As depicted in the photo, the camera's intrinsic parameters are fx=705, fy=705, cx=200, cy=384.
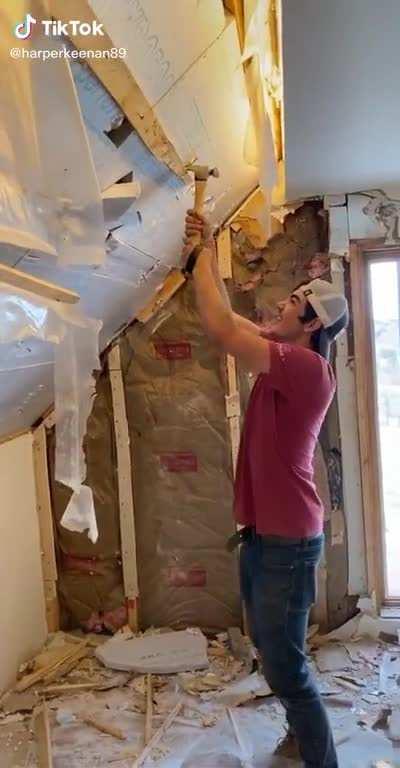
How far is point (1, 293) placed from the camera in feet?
4.47

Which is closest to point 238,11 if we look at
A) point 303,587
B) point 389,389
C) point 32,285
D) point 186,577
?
point 32,285

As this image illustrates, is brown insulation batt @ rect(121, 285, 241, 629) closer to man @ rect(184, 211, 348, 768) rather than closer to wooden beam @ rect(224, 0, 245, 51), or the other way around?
man @ rect(184, 211, 348, 768)

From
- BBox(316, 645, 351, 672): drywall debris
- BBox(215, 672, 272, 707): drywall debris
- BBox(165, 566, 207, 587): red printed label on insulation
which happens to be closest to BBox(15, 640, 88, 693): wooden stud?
BBox(165, 566, 207, 587): red printed label on insulation

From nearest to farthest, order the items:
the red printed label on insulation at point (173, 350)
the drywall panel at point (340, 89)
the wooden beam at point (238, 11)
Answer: the drywall panel at point (340, 89) → the wooden beam at point (238, 11) → the red printed label on insulation at point (173, 350)

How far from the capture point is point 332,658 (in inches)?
112

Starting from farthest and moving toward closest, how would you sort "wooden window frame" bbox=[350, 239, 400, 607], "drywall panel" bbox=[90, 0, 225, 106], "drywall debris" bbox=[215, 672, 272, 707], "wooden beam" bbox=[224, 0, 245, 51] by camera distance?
"wooden window frame" bbox=[350, 239, 400, 607] → "drywall debris" bbox=[215, 672, 272, 707] → "wooden beam" bbox=[224, 0, 245, 51] → "drywall panel" bbox=[90, 0, 225, 106]

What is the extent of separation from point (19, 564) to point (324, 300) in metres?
1.69

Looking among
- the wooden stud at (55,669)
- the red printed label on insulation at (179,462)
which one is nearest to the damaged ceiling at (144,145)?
the red printed label on insulation at (179,462)

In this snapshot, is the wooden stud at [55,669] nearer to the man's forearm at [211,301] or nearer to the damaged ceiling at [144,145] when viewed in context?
the damaged ceiling at [144,145]

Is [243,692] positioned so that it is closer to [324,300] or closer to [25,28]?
[324,300]

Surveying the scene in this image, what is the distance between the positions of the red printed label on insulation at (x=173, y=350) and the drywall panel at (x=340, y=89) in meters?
0.84

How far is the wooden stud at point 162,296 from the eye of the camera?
2.89 meters

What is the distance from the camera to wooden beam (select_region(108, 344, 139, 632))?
3031mm

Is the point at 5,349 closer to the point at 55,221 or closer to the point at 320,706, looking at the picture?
the point at 55,221
